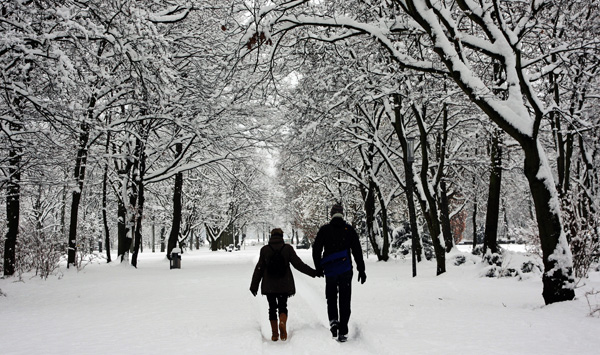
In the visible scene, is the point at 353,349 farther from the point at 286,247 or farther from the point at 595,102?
the point at 595,102

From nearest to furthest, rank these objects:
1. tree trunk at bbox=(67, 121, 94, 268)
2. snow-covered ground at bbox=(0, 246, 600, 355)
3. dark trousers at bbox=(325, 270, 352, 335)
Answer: snow-covered ground at bbox=(0, 246, 600, 355)
dark trousers at bbox=(325, 270, 352, 335)
tree trunk at bbox=(67, 121, 94, 268)

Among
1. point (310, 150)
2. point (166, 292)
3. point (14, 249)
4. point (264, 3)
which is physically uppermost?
point (264, 3)

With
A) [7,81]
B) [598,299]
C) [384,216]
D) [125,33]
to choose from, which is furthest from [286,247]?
[384,216]

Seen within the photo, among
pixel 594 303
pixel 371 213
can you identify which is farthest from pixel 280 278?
pixel 371 213

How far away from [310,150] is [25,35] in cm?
1118

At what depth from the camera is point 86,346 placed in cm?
539

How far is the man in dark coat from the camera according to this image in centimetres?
595

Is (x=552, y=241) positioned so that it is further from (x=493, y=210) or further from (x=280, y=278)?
(x=493, y=210)

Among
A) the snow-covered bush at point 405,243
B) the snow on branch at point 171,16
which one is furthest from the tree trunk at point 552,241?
the snow-covered bush at point 405,243

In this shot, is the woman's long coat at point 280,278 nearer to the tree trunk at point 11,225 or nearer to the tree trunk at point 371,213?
the tree trunk at point 11,225

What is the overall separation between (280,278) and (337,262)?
90 centimetres

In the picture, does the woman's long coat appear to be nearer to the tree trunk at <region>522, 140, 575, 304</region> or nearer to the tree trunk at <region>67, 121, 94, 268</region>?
the tree trunk at <region>522, 140, 575, 304</region>

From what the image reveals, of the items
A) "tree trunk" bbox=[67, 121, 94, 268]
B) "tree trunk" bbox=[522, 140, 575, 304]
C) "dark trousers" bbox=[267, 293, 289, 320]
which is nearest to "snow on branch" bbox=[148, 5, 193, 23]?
"tree trunk" bbox=[67, 121, 94, 268]

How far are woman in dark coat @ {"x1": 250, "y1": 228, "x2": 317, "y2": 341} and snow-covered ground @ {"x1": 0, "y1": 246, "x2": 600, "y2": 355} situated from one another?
0.43 m
